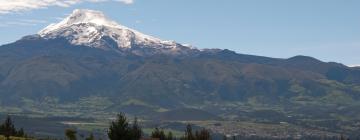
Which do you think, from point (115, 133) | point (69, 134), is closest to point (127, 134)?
point (115, 133)

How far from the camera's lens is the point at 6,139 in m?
157

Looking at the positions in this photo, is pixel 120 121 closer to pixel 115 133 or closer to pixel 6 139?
pixel 115 133

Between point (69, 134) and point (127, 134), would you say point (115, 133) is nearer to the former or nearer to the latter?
point (127, 134)

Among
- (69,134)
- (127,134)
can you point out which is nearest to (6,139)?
(69,134)

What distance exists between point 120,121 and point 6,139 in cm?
2984

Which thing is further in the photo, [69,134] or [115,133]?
[69,134]

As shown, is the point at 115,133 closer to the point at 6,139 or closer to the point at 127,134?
the point at 127,134

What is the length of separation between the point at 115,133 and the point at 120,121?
3.29 meters

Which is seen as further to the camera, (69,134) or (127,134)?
(69,134)

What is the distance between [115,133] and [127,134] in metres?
3.18

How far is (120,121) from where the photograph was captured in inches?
6112

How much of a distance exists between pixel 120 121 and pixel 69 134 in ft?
75.8

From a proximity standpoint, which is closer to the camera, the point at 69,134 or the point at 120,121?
the point at 120,121

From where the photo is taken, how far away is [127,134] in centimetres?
15612
